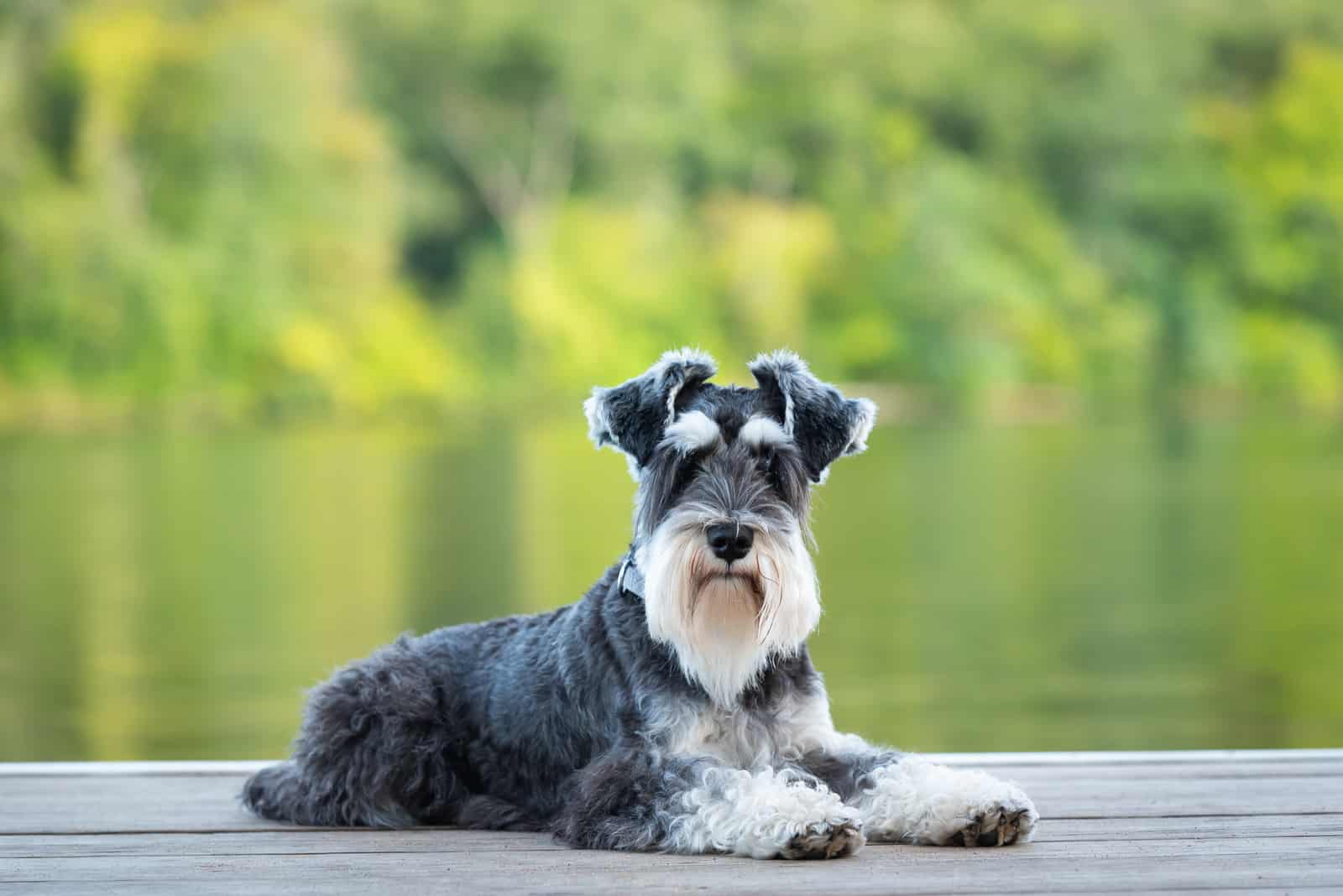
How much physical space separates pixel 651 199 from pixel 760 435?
37785 mm

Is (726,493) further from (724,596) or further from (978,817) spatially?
(978,817)

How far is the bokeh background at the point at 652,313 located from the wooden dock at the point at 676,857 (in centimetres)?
1680

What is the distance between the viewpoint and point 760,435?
134 inches

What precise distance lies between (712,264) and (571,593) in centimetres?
1591

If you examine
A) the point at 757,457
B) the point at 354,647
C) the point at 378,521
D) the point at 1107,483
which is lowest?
the point at 757,457

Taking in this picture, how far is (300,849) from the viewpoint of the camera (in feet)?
11.6

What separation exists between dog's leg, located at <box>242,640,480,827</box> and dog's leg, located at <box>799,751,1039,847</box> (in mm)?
930

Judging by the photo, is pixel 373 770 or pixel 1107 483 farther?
pixel 1107 483

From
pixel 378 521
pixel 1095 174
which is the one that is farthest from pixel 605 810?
pixel 1095 174

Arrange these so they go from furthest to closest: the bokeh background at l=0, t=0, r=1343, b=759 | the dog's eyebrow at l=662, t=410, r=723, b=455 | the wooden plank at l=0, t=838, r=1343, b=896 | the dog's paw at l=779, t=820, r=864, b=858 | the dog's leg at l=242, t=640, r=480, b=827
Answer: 1. the bokeh background at l=0, t=0, r=1343, b=759
2. the dog's leg at l=242, t=640, r=480, b=827
3. the dog's eyebrow at l=662, t=410, r=723, b=455
4. the dog's paw at l=779, t=820, r=864, b=858
5. the wooden plank at l=0, t=838, r=1343, b=896

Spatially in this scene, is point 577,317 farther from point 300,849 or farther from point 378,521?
point 300,849

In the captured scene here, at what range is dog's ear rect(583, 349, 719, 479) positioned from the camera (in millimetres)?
3510

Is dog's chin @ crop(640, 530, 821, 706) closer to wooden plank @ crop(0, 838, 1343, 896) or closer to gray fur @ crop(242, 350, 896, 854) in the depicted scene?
gray fur @ crop(242, 350, 896, 854)

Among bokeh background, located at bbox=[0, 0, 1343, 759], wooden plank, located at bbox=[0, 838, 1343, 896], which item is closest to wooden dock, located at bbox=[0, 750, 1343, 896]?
wooden plank, located at bbox=[0, 838, 1343, 896]
